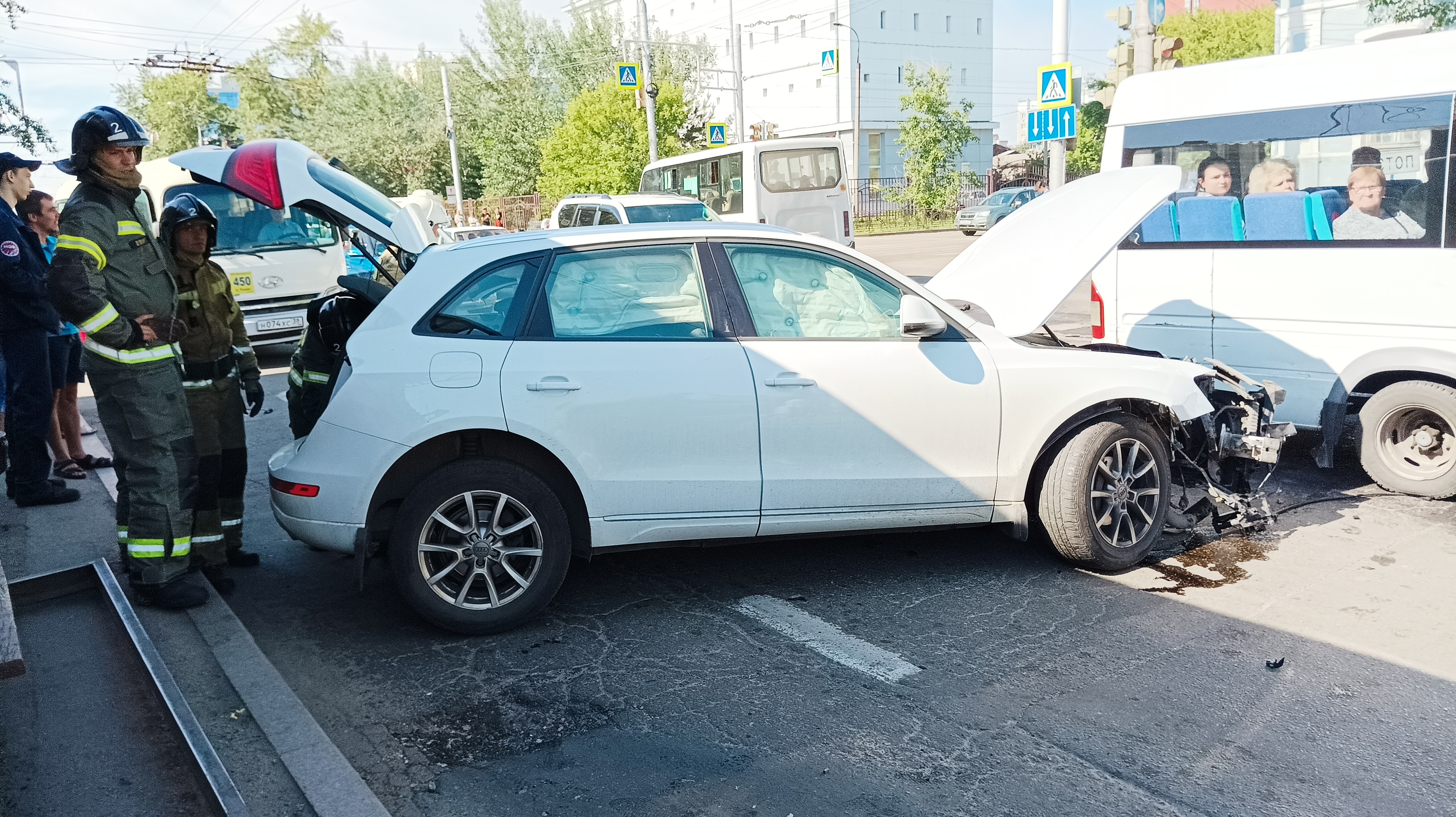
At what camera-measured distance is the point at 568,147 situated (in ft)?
125

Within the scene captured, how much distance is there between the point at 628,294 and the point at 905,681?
1.98m

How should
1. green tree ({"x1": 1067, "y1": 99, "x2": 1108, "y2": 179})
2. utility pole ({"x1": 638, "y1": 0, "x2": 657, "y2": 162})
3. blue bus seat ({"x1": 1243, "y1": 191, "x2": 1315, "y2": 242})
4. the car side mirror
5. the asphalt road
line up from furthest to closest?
green tree ({"x1": 1067, "y1": 99, "x2": 1108, "y2": 179})
utility pole ({"x1": 638, "y1": 0, "x2": 657, "y2": 162})
blue bus seat ({"x1": 1243, "y1": 191, "x2": 1315, "y2": 242})
the car side mirror
the asphalt road

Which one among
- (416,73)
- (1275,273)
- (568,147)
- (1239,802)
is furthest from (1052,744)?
(416,73)

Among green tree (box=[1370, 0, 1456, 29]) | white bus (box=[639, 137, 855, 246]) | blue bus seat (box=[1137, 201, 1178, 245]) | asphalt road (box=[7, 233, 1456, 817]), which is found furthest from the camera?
white bus (box=[639, 137, 855, 246])

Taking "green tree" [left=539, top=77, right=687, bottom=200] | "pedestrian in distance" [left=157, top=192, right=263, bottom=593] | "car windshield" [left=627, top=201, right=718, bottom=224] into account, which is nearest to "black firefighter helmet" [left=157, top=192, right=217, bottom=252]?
"pedestrian in distance" [left=157, top=192, right=263, bottom=593]

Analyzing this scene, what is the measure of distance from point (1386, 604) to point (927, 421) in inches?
83.7

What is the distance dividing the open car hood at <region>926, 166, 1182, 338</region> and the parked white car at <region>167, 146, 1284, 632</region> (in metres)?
0.09

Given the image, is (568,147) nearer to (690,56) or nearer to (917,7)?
(690,56)

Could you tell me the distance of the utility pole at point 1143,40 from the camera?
13.3 m

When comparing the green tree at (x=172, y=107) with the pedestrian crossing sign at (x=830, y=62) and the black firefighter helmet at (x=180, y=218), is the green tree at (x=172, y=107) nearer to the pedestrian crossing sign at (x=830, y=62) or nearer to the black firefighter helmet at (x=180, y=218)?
the pedestrian crossing sign at (x=830, y=62)

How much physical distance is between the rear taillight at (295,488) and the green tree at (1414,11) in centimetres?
1031

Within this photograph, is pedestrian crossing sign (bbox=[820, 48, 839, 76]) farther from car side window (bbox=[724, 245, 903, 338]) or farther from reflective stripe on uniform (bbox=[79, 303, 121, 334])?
reflective stripe on uniform (bbox=[79, 303, 121, 334])

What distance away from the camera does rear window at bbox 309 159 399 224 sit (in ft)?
17.2

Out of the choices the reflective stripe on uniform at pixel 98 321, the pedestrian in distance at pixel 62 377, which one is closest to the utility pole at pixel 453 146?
the pedestrian in distance at pixel 62 377
